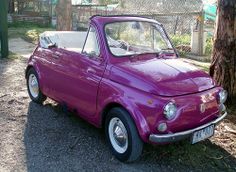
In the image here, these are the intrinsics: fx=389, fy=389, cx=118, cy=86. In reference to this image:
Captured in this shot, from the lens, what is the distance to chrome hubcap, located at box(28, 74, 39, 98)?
273 inches

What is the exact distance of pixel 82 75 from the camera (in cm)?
532

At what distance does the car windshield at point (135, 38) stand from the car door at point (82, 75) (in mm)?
240

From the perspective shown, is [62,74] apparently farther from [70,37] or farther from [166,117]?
[166,117]

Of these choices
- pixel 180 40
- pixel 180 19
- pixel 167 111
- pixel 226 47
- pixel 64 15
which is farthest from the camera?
pixel 180 19

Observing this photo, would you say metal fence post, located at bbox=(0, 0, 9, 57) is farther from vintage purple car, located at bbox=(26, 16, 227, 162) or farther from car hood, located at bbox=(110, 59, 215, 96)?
car hood, located at bbox=(110, 59, 215, 96)

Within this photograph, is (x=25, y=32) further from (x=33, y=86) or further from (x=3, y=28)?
(x=33, y=86)

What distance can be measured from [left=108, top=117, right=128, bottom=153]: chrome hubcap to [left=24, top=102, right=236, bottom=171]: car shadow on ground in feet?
0.53

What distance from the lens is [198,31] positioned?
450 inches

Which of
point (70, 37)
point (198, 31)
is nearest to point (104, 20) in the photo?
point (70, 37)

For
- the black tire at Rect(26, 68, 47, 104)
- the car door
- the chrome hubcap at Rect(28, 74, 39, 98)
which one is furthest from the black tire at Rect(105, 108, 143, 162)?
the chrome hubcap at Rect(28, 74, 39, 98)

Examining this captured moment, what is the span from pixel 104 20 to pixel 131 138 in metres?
1.77

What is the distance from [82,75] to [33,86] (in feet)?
6.61

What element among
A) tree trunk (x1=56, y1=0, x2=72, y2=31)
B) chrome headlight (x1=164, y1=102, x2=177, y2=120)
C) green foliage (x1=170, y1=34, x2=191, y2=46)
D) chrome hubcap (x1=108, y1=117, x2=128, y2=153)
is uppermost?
tree trunk (x1=56, y1=0, x2=72, y2=31)

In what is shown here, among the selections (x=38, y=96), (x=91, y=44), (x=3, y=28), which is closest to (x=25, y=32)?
(x=3, y=28)
